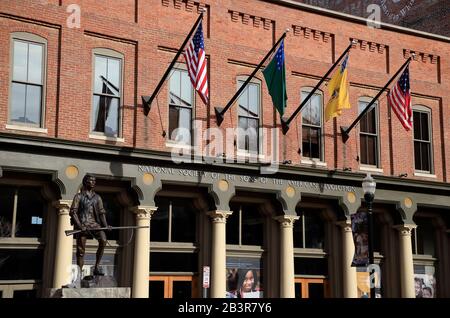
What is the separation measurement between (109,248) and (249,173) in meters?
5.03

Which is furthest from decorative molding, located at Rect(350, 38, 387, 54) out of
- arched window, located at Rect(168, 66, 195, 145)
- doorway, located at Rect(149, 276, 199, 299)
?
doorway, located at Rect(149, 276, 199, 299)

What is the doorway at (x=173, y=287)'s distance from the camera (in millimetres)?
19266

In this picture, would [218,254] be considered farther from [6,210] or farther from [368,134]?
[368,134]

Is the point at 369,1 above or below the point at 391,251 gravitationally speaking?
above

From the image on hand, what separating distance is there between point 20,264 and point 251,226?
751 cm

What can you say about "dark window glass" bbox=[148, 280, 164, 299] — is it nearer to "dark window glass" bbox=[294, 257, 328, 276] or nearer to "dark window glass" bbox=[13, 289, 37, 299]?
"dark window glass" bbox=[13, 289, 37, 299]

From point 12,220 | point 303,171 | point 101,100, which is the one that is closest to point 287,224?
point 303,171

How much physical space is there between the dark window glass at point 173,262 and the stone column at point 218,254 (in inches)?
31.8

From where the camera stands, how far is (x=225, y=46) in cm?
2128

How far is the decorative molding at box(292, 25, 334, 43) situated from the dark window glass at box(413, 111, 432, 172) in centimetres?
467

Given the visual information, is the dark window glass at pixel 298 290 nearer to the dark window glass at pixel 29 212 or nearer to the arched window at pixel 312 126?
the arched window at pixel 312 126

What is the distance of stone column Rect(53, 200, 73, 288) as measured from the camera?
17.1 m

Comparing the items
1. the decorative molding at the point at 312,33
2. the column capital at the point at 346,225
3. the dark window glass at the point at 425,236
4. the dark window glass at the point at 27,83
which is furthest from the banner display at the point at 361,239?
the dark window glass at the point at 27,83
